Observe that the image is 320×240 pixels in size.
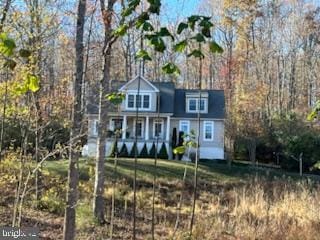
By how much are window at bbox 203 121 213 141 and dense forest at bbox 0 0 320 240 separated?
3.59ft

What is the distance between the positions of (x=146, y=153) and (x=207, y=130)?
4.27 metres

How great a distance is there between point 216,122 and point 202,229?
68.3 feet

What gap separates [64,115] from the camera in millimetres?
9055

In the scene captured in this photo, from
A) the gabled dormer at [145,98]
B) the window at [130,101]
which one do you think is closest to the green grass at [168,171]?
the gabled dormer at [145,98]

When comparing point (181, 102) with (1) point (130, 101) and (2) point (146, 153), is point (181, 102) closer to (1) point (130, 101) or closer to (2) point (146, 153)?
(1) point (130, 101)

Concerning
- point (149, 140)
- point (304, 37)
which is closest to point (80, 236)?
point (149, 140)

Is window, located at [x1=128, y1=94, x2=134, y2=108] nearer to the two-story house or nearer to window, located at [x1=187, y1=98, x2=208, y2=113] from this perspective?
the two-story house

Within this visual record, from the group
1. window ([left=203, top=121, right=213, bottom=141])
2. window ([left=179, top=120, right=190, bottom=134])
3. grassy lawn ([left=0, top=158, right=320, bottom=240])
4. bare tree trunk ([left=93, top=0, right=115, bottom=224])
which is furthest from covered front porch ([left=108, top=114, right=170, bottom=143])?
bare tree trunk ([left=93, top=0, right=115, bottom=224])

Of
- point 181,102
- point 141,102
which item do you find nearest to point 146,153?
point 141,102

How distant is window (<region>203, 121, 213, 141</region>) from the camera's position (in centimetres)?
2938

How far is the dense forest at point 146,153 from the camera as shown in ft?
16.0

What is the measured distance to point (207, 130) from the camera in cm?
2947

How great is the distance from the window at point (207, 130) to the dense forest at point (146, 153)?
1093mm

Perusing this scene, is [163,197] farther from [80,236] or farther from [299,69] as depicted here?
[299,69]
